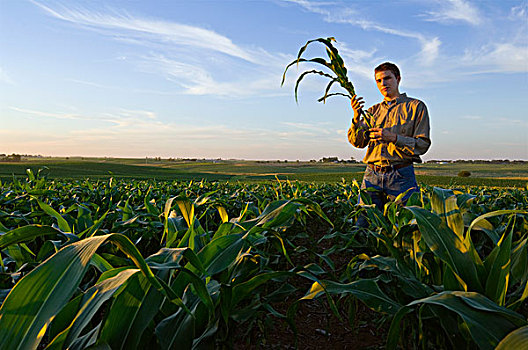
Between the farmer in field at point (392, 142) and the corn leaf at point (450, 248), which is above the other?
the farmer in field at point (392, 142)

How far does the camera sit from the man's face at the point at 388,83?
3.81 meters

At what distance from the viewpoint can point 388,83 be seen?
3.82 metres

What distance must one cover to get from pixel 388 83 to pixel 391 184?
1.10 metres

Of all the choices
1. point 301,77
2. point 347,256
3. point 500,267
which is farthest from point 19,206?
point 500,267

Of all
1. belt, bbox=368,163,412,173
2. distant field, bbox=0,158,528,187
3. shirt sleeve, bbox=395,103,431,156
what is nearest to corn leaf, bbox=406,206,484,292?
shirt sleeve, bbox=395,103,431,156

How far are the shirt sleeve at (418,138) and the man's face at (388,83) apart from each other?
0.32m

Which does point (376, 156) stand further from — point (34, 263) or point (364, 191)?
point (34, 263)

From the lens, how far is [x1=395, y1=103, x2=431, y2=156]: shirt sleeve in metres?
3.56

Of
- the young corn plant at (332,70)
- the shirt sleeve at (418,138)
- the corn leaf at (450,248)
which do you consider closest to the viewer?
the corn leaf at (450,248)

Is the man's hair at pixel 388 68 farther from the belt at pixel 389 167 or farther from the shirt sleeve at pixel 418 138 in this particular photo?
the belt at pixel 389 167

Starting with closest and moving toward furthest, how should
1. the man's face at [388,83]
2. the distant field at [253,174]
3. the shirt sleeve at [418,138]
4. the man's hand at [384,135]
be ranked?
the man's hand at [384,135] → the shirt sleeve at [418,138] → the man's face at [388,83] → the distant field at [253,174]

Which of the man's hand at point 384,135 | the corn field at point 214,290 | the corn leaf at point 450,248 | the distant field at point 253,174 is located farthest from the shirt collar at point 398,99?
the distant field at point 253,174

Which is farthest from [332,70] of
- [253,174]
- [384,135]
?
[253,174]

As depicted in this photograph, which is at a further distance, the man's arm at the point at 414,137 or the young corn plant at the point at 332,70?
the man's arm at the point at 414,137
